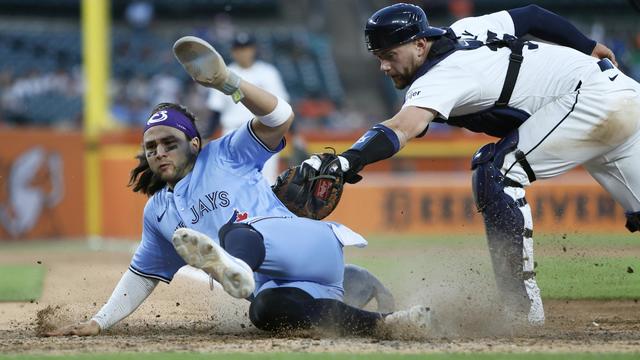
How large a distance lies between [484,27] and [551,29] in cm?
48

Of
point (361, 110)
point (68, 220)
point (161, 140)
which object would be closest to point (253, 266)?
point (161, 140)

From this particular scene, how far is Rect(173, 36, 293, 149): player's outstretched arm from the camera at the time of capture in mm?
4863

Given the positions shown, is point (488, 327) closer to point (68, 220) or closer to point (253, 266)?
point (253, 266)

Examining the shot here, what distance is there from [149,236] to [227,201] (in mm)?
615

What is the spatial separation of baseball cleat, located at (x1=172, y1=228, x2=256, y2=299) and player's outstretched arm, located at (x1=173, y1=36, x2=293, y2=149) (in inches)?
32.1

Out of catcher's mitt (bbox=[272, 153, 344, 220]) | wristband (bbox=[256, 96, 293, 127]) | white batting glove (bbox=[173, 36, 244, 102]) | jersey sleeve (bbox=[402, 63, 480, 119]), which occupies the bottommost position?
catcher's mitt (bbox=[272, 153, 344, 220])

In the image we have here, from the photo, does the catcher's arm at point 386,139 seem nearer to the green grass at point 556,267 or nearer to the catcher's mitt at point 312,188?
the catcher's mitt at point 312,188

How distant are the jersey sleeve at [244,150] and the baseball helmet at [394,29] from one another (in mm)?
771

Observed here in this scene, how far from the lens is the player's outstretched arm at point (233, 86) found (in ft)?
16.0

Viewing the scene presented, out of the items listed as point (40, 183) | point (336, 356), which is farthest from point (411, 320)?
point (40, 183)

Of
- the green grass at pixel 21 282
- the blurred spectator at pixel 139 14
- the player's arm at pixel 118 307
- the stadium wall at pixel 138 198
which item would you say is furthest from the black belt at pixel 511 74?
the blurred spectator at pixel 139 14

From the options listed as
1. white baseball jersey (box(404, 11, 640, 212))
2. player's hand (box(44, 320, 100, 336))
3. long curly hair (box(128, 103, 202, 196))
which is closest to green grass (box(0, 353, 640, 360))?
player's hand (box(44, 320, 100, 336))

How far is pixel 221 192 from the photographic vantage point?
17.5 feet

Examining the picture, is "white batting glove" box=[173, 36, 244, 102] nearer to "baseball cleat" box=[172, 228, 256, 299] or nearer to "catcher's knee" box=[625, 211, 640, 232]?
"baseball cleat" box=[172, 228, 256, 299]
